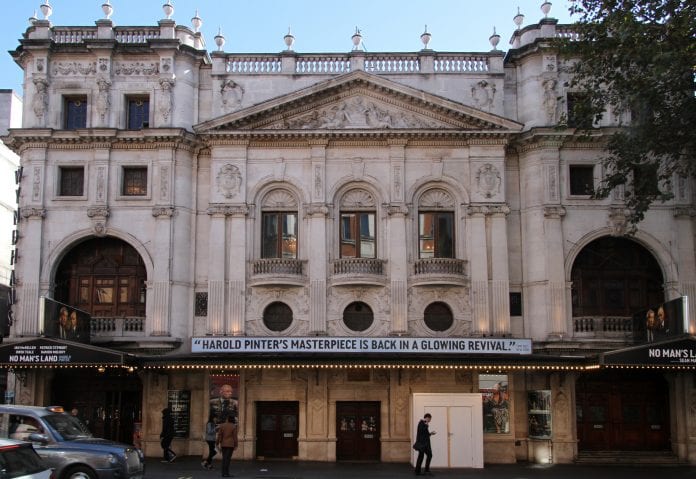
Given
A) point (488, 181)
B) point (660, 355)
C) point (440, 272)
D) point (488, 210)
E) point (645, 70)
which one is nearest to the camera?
point (645, 70)

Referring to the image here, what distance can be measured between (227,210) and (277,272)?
325cm

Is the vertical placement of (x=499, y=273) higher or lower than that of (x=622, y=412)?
higher

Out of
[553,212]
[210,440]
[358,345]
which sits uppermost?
[553,212]

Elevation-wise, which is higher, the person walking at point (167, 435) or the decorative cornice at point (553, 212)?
the decorative cornice at point (553, 212)

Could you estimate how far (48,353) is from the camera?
26703 millimetres

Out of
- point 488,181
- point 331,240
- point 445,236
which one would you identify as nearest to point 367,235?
point 331,240

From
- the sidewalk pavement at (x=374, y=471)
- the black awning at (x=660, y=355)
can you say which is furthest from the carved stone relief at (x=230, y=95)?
the black awning at (x=660, y=355)

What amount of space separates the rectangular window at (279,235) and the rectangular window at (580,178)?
1139cm

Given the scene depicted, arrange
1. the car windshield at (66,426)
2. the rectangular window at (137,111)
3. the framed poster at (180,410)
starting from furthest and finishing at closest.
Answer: the rectangular window at (137,111) → the framed poster at (180,410) → the car windshield at (66,426)

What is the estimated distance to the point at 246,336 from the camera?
29.4 metres

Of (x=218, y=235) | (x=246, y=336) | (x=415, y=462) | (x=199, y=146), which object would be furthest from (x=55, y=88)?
(x=415, y=462)

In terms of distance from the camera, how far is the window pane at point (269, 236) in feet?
105

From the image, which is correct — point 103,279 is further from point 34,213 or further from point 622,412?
point 622,412

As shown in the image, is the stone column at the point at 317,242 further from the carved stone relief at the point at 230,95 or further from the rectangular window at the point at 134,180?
the rectangular window at the point at 134,180
